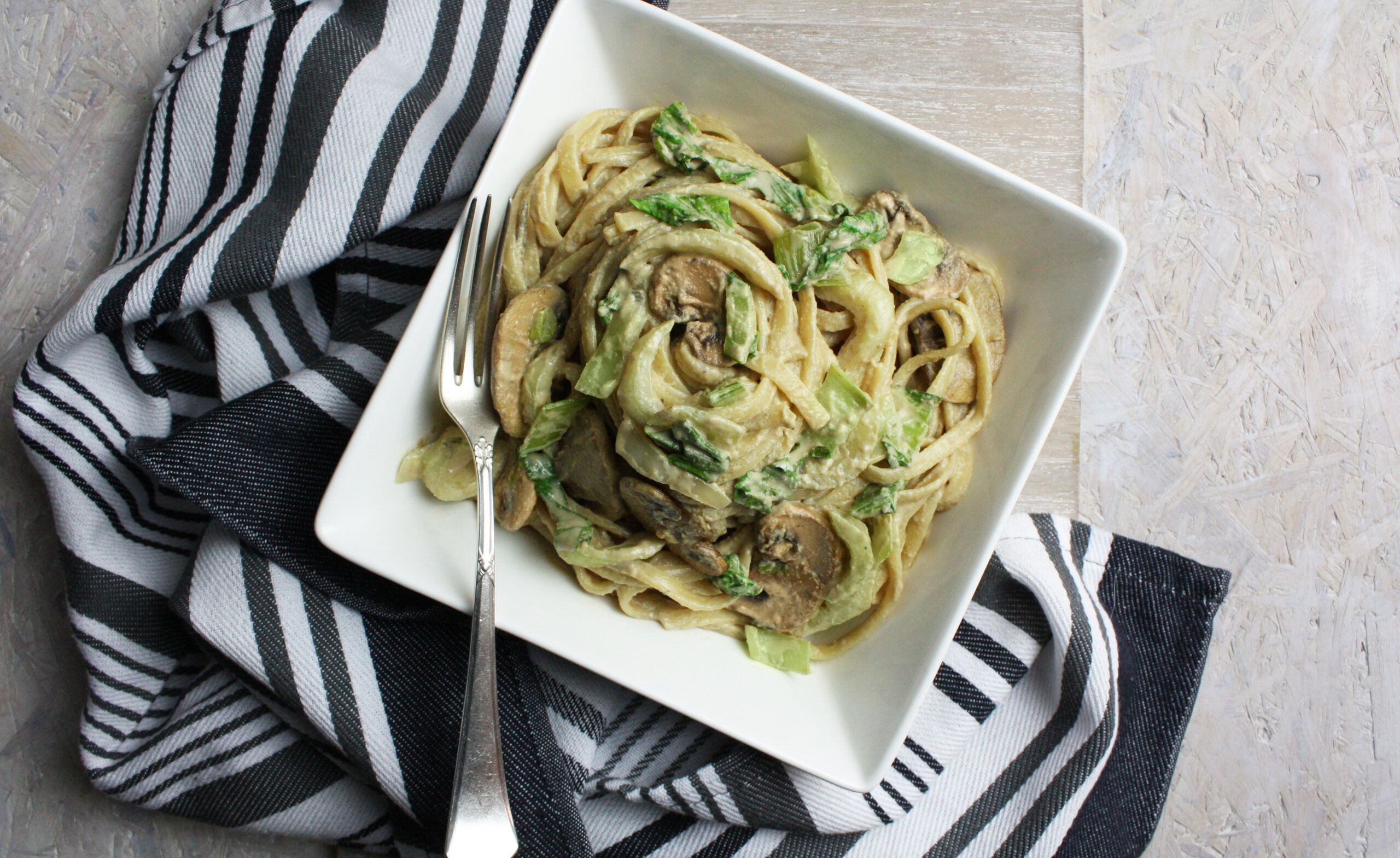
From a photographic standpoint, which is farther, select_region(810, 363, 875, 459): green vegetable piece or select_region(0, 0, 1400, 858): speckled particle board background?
select_region(0, 0, 1400, 858): speckled particle board background

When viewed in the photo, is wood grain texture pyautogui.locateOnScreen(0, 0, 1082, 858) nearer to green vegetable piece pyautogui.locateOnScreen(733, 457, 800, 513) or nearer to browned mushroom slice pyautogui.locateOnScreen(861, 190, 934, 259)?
browned mushroom slice pyautogui.locateOnScreen(861, 190, 934, 259)

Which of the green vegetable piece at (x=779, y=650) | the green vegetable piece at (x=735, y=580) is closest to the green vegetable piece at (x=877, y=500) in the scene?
the green vegetable piece at (x=735, y=580)

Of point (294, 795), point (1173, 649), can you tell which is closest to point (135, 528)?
point (294, 795)

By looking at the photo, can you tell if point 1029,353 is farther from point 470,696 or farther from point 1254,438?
point 470,696

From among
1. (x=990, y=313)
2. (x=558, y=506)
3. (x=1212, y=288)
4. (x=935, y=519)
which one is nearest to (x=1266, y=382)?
(x=1212, y=288)

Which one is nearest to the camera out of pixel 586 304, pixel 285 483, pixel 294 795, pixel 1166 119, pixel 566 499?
pixel 586 304

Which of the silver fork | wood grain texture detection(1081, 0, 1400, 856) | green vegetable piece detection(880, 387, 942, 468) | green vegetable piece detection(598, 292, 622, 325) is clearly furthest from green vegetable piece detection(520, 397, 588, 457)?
wood grain texture detection(1081, 0, 1400, 856)

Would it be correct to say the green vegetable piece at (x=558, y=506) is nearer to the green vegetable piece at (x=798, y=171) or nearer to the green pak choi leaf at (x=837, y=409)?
the green pak choi leaf at (x=837, y=409)
